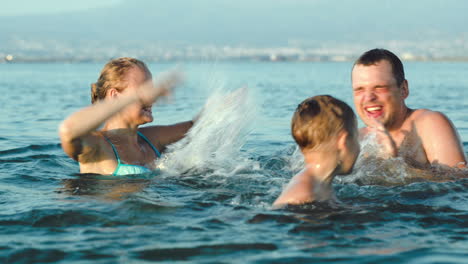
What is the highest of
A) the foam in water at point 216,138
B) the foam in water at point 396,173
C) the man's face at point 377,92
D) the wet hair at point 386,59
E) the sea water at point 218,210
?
the wet hair at point 386,59

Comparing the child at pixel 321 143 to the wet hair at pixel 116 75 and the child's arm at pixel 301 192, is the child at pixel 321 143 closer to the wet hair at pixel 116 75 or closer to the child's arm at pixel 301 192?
the child's arm at pixel 301 192

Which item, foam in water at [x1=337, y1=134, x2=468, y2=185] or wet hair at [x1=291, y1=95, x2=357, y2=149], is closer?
wet hair at [x1=291, y1=95, x2=357, y2=149]

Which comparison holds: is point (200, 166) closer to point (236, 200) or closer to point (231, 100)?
point (231, 100)

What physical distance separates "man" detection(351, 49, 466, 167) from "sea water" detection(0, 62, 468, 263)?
13.8 inches

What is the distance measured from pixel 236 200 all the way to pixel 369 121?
5.75 ft

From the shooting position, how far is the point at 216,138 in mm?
6844

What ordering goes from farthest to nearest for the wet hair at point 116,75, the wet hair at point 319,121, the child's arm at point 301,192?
1. the wet hair at point 116,75
2. the child's arm at point 301,192
3. the wet hair at point 319,121

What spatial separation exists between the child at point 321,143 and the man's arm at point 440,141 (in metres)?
1.73

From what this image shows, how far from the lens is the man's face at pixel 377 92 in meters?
6.31

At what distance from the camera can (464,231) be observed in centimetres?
450

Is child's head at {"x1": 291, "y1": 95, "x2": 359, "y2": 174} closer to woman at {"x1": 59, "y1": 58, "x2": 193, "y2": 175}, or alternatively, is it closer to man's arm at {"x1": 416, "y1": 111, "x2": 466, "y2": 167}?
woman at {"x1": 59, "y1": 58, "x2": 193, "y2": 175}

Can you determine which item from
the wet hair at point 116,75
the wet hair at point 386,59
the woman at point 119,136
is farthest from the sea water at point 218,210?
the wet hair at point 386,59

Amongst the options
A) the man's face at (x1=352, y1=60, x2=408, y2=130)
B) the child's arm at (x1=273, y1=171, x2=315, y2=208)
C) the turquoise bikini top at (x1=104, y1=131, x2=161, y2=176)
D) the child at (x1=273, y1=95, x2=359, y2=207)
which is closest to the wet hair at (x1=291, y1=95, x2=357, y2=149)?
the child at (x1=273, y1=95, x2=359, y2=207)

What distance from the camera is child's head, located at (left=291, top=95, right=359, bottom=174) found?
4.69m
